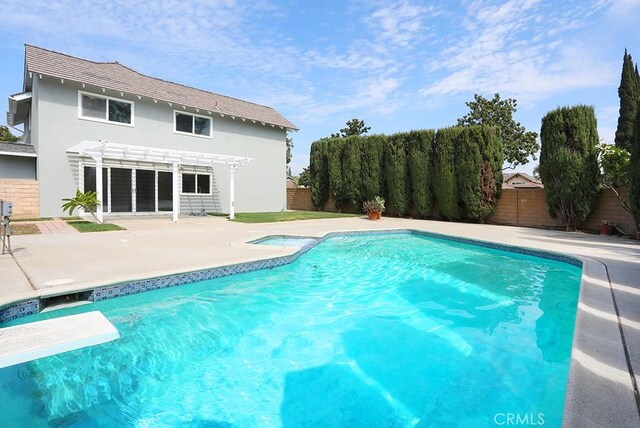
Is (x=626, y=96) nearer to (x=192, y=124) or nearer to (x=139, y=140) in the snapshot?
(x=192, y=124)

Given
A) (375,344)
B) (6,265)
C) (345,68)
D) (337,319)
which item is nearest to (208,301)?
(337,319)

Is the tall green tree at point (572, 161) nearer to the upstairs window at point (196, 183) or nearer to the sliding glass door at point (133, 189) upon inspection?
the upstairs window at point (196, 183)

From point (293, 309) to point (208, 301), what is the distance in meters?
1.31

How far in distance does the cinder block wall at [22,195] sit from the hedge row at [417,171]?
1396cm

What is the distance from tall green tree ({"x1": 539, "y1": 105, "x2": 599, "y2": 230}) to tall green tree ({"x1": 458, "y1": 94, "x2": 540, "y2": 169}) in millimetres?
24697

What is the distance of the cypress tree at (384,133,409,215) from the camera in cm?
1802

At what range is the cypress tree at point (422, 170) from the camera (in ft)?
56.1

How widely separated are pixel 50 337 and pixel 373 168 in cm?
1753

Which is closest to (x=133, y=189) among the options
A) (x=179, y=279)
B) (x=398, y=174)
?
(x=179, y=279)

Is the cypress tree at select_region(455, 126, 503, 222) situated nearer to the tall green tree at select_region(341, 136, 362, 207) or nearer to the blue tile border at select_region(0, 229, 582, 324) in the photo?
the tall green tree at select_region(341, 136, 362, 207)

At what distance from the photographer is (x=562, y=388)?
2988 millimetres

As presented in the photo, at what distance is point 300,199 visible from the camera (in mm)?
23969

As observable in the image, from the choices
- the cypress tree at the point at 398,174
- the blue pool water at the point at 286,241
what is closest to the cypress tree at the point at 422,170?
the cypress tree at the point at 398,174

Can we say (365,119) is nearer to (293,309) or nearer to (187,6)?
(187,6)
